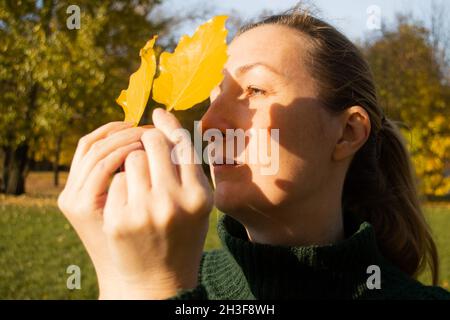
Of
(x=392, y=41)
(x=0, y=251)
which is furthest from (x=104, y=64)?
(x=392, y=41)

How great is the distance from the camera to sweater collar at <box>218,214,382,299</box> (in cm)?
206

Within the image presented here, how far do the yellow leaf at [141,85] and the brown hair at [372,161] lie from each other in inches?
29.7

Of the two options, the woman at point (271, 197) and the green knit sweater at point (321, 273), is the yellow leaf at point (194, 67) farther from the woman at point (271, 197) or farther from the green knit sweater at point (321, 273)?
the green knit sweater at point (321, 273)

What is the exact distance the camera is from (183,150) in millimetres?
1373

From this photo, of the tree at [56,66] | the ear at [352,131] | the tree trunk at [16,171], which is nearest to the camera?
the ear at [352,131]

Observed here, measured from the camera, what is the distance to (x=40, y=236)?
947cm

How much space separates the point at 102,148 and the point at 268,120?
732mm

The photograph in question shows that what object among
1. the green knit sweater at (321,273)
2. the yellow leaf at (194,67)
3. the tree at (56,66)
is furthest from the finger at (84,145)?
the tree at (56,66)

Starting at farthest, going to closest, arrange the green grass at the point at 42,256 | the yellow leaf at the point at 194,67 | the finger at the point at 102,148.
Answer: the green grass at the point at 42,256 < the yellow leaf at the point at 194,67 < the finger at the point at 102,148

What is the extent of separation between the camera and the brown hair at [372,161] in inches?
87.6

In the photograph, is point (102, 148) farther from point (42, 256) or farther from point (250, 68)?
point (42, 256)

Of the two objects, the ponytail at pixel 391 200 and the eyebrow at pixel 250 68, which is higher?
the eyebrow at pixel 250 68

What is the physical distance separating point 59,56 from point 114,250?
16779mm

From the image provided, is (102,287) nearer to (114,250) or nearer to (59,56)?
(114,250)
